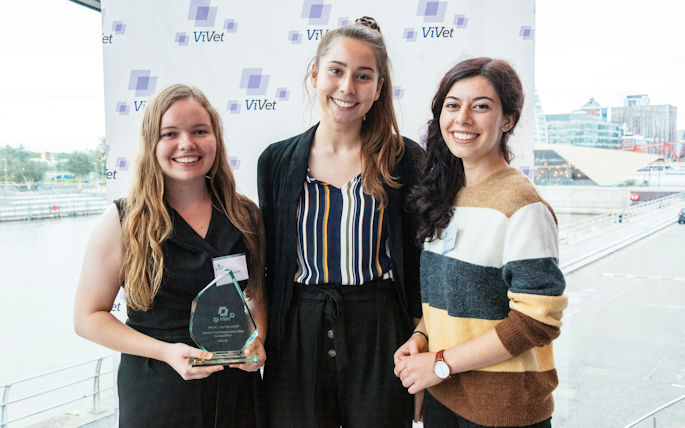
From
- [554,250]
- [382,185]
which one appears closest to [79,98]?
[382,185]

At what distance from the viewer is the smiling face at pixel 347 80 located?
1.56 meters

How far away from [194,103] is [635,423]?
127 inches

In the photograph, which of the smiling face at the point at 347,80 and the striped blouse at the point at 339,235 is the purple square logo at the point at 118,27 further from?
the striped blouse at the point at 339,235


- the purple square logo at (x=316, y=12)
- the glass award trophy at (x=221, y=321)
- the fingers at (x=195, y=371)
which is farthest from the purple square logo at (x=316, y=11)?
the fingers at (x=195, y=371)

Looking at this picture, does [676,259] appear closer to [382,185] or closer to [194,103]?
[382,185]

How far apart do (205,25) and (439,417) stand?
2.33m

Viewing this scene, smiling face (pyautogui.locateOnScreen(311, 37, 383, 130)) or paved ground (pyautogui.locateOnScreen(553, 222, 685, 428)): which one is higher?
smiling face (pyautogui.locateOnScreen(311, 37, 383, 130))

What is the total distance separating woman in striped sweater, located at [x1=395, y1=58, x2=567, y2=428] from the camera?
1.22 meters

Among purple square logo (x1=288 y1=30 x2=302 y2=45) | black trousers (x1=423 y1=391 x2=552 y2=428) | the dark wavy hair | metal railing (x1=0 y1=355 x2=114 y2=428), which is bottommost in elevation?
metal railing (x1=0 y1=355 x2=114 y2=428)

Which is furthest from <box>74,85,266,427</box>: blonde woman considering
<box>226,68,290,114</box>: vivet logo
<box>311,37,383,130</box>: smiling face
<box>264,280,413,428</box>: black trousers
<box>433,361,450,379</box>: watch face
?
<box>226,68,290,114</box>: vivet logo

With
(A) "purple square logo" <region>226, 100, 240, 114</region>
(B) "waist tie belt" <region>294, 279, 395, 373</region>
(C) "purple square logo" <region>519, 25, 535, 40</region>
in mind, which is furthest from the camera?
(A) "purple square logo" <region>226, 100, 240, 114</region>

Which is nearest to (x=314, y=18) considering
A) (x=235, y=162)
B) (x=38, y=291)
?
(x=235, y=162)

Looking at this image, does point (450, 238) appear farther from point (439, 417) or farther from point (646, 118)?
point (646, 118)

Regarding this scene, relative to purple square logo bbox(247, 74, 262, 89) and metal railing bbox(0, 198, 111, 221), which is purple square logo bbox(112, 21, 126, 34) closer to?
purple square logo bbox(247, 74, 262, 89)
